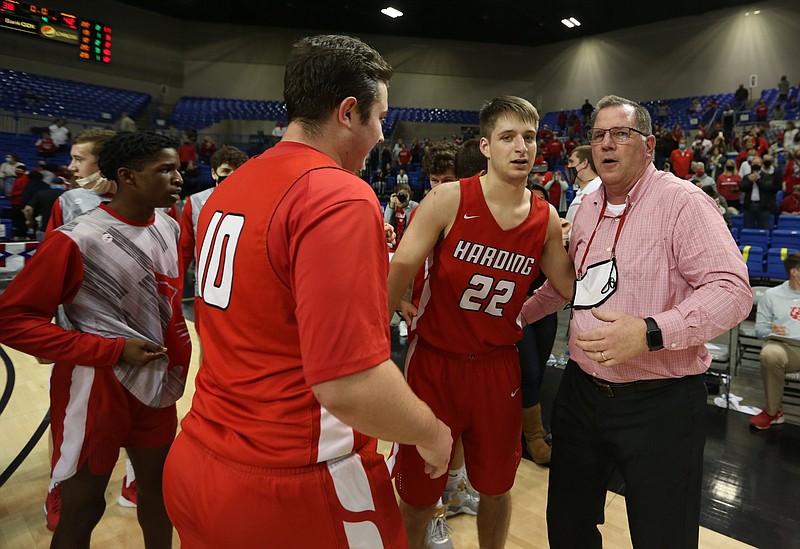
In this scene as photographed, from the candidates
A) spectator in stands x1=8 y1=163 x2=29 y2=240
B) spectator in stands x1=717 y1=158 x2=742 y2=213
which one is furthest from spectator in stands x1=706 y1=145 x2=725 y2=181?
spectator in stands x1=8 y1=163 x2=29 y2=240

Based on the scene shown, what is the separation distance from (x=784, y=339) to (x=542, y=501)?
111 inches

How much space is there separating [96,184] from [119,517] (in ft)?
6.01

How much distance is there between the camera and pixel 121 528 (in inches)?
111

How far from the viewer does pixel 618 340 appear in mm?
1601

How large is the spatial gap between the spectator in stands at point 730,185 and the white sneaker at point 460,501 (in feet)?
34.8

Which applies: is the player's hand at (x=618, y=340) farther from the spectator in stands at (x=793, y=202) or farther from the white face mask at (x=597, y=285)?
the spectator in stands at (x=793, y=202)

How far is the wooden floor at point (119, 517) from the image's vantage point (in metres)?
2.73

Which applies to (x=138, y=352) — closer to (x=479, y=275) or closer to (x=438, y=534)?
(x=479, y=275)

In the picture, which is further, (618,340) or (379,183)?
(379,183)

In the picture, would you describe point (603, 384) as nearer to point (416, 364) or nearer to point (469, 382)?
point (469, 382)

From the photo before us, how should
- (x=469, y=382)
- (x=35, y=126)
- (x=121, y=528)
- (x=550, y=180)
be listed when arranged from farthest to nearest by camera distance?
(x=35, y=126) → (x=550, y=180) → (x=121, y=528) → (x=469, y=382)

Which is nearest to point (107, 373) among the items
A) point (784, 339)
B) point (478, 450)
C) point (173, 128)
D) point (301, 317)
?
point (301, 317)

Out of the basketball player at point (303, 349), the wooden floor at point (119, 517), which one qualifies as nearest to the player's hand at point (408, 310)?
the basketball player at point (303, 349)

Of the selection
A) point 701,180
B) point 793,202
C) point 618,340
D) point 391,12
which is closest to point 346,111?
point 618,340
